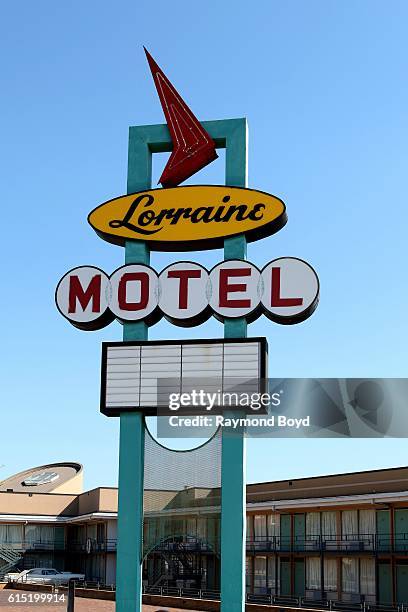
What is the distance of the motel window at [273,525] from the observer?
5916 centimetres

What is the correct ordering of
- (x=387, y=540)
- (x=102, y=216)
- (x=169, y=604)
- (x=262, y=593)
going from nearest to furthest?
(x=102, y=216)
(x=169, y=604)
(x=387, y=540)
(x=262, y=593)

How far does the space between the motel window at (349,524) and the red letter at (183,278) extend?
1192 inches

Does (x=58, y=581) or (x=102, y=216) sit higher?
(x=102, y=216)

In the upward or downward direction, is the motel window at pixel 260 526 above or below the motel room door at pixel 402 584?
above

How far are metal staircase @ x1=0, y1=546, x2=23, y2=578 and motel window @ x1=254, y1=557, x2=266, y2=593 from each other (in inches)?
815

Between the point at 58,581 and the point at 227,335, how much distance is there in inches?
1758

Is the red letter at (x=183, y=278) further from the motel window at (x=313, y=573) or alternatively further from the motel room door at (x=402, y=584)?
the motel window at (x=313, y=573)

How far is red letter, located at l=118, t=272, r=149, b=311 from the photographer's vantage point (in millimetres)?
26875

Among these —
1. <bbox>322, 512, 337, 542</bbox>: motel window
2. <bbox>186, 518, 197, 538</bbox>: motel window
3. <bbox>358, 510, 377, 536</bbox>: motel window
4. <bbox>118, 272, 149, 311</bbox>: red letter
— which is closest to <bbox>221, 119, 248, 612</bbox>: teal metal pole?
<bbox>186, 518, 197, 538</bbox>: motel window

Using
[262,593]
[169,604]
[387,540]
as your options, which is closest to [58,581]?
[262,593]

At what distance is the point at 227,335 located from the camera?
26219 mm

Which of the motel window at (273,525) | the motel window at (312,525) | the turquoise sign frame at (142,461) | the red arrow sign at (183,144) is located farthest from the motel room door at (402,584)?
the red arrow sign at (183,144)

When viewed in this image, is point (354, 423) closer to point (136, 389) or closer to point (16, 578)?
point (136, 389)

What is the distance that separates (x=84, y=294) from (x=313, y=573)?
34179 millimetres
